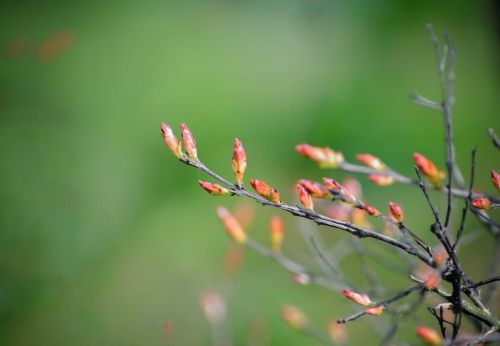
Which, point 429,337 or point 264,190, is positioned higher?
point 264,190

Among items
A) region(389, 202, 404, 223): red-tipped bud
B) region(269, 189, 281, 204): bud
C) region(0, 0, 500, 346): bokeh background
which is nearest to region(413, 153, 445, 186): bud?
region(389, 202, 404, 223): red-tipped bud

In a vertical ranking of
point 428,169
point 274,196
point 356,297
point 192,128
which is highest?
point 428,169

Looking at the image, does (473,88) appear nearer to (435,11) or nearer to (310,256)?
(435,11)

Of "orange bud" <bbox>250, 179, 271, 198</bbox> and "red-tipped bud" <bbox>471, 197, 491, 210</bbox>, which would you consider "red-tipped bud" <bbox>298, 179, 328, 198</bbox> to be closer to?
"orange bud" <bbox>250, 179, 271, 198</bbox>

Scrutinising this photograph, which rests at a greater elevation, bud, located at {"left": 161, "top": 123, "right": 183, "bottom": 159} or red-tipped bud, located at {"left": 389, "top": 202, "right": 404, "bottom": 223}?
red-tipped bud, located at {"left": 389, "top": 202, "right": 404, "bottom": 223}

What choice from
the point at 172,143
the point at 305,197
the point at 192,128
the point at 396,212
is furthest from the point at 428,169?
the point at 192,128

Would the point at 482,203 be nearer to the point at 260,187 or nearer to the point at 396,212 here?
the point at 396,212

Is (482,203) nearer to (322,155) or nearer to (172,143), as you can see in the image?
(322,155)

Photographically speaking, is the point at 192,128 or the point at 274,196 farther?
the point at 192,128

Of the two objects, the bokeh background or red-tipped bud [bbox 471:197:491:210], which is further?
the bokeh background
